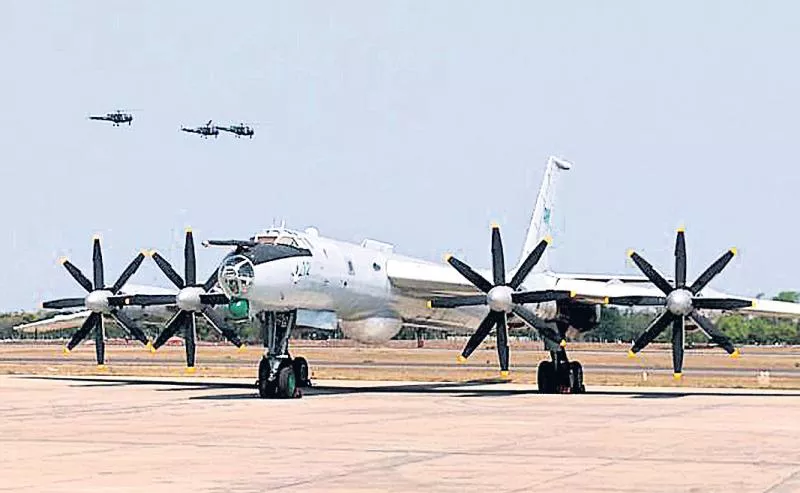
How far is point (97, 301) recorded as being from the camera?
35.9m

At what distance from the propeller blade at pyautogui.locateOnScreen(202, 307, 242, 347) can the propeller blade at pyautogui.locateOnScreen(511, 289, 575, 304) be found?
6905mm

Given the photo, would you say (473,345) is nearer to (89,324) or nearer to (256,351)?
(89,324)

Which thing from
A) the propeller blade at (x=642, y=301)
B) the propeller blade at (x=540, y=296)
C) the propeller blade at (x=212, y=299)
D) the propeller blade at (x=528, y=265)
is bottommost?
the propeller blade at (x=642, y=301)

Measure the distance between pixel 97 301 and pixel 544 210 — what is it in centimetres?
1241

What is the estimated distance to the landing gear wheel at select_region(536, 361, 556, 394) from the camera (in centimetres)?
3312

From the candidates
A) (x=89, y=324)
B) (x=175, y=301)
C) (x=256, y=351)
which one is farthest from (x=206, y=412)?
(x=256, y=351)

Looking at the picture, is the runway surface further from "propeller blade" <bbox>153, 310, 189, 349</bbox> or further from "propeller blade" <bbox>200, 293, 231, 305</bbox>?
"propeller blade" <bbox>153, 310, 189, 349</bbox>

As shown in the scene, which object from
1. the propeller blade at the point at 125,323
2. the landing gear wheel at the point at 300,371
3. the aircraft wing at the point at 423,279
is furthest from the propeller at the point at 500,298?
the propeller blade at the point at 125,323

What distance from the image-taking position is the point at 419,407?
25.5 m

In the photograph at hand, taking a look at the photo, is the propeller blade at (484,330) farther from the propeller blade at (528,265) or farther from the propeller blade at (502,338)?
the propeller blade at (528,265)

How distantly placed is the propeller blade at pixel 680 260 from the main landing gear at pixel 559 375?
12.0 feet

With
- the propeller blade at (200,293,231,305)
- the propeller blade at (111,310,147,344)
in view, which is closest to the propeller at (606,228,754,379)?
the propeller blade at (200,293,231,305)

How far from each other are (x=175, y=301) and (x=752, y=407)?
14891 millimetres

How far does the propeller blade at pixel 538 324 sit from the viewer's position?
102ft
